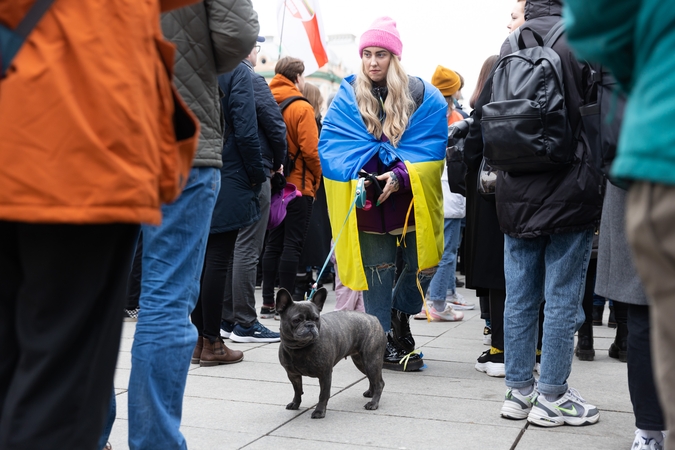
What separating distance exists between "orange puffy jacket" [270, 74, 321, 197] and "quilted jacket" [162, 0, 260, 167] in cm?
429

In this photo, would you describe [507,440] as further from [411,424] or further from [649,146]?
[649,146]

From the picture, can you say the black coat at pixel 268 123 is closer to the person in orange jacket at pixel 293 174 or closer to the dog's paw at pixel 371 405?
the person in orange jacket at pixel 293 174

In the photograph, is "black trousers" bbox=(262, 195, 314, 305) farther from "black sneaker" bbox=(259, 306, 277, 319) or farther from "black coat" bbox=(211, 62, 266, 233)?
"black coat" bbox=(211, 62, 266, 233)

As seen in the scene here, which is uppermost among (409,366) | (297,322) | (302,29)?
(302,29)

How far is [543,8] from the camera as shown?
421cm

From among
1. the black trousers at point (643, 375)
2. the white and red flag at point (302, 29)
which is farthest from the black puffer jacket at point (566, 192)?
the white and red flag at point (302, 29)

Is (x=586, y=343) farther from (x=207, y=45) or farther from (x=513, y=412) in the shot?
(x=207, y=45)

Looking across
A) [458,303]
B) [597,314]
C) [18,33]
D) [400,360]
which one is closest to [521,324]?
[400,360]

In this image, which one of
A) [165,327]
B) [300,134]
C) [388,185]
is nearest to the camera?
[165,327]

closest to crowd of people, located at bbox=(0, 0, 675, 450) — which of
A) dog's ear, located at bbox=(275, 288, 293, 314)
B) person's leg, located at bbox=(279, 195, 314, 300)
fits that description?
dog's ear, located at bbox=(275, 288, 293, 314)

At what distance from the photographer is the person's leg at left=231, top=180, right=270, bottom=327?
6.50m

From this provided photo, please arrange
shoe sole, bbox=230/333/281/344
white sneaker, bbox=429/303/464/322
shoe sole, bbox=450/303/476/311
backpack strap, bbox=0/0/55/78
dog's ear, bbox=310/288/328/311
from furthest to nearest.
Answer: shoe sole, bbox=450/303/476/311, white sneaker, bbox=429/303/464/322, shoe sole, bbox=230/333/281/344, dog's ear, bbox=310/288/328/311, backpack strap, bbox=0/0/55/78

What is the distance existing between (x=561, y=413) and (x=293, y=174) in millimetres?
4435

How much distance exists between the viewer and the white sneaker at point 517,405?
13.5 ft
